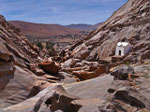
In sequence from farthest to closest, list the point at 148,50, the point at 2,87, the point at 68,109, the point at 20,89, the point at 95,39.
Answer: the point at 95,39 → the point at 148,50 → the point at 20,89 → the point at 2,87 → the point at 68,109

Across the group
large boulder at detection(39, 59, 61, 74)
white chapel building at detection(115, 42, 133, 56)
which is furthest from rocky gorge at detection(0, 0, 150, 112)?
white chapel building at detection(115, 42, 133, 56)

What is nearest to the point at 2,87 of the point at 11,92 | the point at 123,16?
the point at 11,92

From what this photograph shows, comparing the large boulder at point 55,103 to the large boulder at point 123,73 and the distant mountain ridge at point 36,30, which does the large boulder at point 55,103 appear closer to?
the large boulder at point 123,73

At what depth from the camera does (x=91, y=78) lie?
44.6 feet

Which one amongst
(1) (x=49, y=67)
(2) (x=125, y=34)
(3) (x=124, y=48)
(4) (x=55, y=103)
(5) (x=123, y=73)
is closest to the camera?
(4) (x=55, y=103)

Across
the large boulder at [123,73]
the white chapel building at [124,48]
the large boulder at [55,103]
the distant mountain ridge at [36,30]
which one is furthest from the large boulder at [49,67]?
the distant mountain ridge at [36,30]

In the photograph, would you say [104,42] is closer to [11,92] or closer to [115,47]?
[115,47]

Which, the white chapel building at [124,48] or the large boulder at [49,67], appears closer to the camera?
the large boulder at [49,67]

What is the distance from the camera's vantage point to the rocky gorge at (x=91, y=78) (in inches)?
201

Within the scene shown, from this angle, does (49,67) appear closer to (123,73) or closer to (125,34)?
(125,34)

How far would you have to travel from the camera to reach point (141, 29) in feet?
58.0

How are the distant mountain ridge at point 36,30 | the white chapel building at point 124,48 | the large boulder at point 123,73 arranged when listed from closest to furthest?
the large boulder at point 123,73 < the white chapel building at point 124,48 < the distant mountain ridge at point 36,30

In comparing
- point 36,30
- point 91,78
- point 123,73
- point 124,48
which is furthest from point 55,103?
point 36,30

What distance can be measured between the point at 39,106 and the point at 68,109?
0.78 meters
